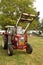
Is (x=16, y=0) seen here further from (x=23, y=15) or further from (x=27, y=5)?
(x=23, y=15)

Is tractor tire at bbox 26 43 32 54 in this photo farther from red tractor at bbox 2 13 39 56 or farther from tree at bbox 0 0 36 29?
tree at bbox 0 0 36 29

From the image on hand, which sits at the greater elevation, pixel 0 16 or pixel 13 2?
pixel 13 2

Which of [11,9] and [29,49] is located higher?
[11,9]

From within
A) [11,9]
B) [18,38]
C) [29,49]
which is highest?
[11,9]

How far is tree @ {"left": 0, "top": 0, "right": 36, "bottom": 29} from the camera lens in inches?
1076

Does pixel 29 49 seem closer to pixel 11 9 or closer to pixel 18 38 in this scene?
pixel 18 38

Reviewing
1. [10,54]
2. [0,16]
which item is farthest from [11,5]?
[10,54]

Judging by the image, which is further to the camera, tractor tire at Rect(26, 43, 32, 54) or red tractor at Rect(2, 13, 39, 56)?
tractor tire at Rect(26, 43, 32, 54)

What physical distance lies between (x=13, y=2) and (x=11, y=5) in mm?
514

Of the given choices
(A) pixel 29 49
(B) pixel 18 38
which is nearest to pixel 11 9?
(A) pixel 29 49

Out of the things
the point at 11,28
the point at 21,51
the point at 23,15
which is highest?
the point at 23,15

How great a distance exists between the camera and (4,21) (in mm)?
27141

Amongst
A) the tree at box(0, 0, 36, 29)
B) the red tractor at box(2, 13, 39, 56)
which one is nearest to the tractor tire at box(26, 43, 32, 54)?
the red tractor at box(2, 13, 39, 56)

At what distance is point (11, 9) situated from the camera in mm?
27219
